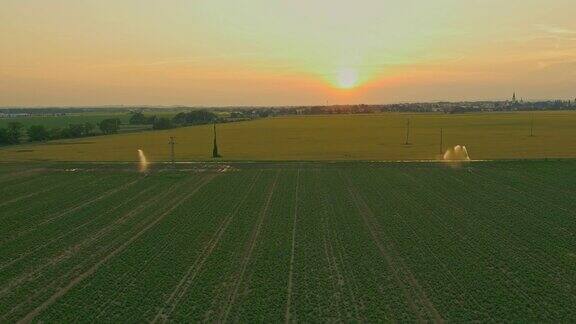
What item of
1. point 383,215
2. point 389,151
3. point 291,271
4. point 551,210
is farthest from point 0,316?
point 389,151

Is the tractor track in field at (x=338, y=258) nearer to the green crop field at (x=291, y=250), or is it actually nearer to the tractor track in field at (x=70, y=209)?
the green crop field at (x=291, y=250)

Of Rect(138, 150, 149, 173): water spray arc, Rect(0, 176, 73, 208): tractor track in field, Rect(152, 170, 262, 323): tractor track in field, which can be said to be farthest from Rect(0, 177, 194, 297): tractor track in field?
Rect(138, 150, 149, 173): water spray arc

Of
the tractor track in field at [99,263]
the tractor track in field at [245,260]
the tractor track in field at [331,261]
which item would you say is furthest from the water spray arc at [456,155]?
the tractor track in field at [99,263]

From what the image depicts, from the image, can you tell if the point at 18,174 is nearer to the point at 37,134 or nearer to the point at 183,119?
the point at 37,134

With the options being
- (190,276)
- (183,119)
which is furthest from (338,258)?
(183,119)

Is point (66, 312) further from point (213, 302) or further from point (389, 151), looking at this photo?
point (389, 151)
